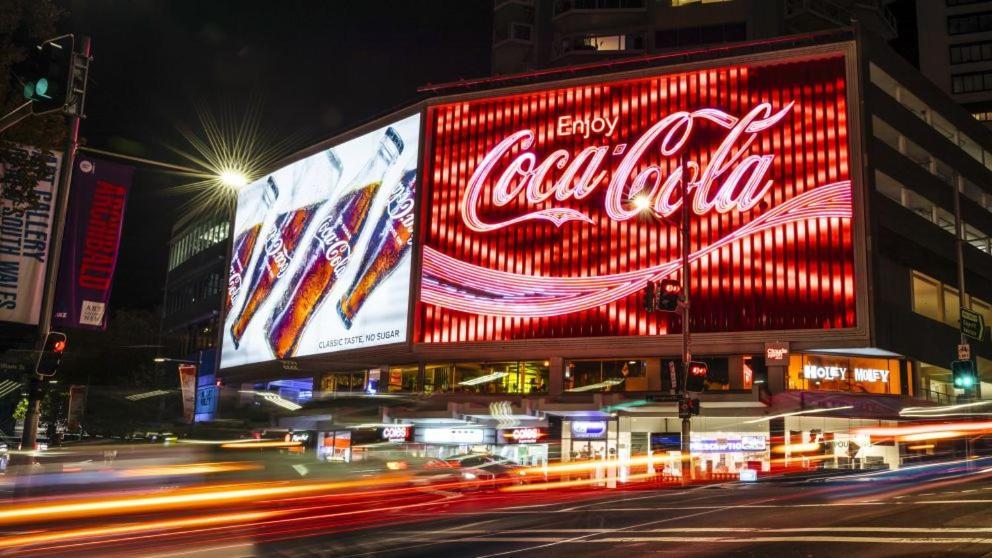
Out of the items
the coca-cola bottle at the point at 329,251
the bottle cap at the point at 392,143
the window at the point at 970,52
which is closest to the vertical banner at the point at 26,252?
the bottle cap at the point at 392,143

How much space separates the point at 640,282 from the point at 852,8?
40052mm

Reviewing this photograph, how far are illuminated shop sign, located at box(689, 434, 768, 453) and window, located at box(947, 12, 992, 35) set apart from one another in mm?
74263

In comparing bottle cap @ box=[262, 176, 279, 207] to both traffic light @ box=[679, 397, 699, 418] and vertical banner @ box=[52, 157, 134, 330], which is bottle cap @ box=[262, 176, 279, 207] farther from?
traffic light @ box=[679, 397, 699, 418]

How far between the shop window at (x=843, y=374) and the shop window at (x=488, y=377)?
12209 mm

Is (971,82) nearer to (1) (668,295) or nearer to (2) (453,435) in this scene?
(2) (453,435)

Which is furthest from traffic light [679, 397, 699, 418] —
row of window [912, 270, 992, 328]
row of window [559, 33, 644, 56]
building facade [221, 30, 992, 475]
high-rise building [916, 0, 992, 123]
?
high-rise building [916, 0, 992, 123]

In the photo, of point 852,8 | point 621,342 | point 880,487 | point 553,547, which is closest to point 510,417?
point 621,342

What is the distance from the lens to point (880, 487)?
64.5 feet

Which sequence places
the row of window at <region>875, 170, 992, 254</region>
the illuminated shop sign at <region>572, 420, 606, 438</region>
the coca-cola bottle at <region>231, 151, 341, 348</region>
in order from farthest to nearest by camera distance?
the coca-cola bottle at <region>231, 151, 341, 348</region> < the illuminated shop sign at <region>572, 420, 606, 438</region> < the row of window at <region>875, 170, 992, 254</region>

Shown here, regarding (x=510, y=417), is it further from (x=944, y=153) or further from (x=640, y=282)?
(x=944, y=153)

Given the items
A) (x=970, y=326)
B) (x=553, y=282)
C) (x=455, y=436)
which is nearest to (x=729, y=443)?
(x=553, y=282)

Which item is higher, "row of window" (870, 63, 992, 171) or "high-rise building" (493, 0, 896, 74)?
"high-rise building" (493, 0, 896, 74)

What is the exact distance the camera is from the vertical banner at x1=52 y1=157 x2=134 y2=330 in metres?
23.2

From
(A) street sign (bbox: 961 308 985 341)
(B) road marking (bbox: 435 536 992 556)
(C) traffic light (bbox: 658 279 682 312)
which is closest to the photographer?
(B) road marking (bbox: 435 536 992 556)
